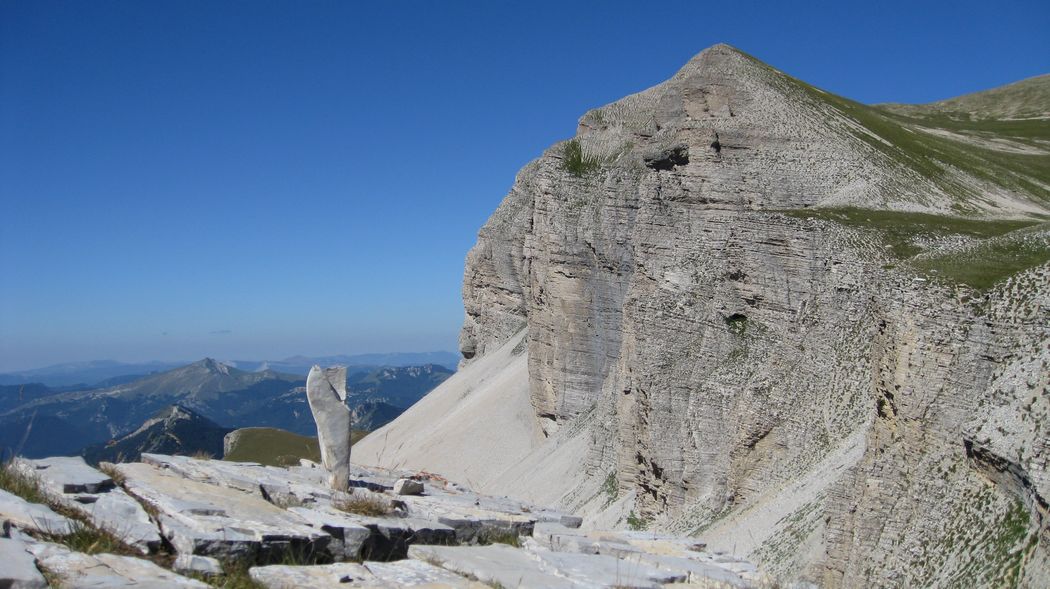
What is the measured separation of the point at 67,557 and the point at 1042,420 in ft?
39.4

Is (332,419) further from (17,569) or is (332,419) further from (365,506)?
(17,569)

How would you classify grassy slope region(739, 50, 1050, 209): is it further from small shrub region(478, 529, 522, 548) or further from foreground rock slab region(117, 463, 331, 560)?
foreground rock slab region(117, 463, 331, 560)

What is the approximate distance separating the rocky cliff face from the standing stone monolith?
9018 mm

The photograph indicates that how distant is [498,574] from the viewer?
27.6ft

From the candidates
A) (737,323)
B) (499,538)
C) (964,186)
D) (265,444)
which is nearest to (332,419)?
(499,538)

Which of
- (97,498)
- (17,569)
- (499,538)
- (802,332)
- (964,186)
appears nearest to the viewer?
(17,569)

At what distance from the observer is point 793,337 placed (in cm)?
2303

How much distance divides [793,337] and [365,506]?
15869 mm

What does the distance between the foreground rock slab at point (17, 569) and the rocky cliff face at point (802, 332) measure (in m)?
11.5

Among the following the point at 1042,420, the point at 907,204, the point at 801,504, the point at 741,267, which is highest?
the point at 907,204

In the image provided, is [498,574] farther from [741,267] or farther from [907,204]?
[907,204]

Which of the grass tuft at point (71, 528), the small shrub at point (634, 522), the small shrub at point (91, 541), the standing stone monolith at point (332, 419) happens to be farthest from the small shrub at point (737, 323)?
the small shrub at point (91, 541)

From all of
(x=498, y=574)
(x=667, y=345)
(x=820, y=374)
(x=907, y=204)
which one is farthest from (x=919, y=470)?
(x=907, y=204)

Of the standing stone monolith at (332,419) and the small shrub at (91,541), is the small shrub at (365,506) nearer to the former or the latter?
the standing stone monolith at (332,419)
